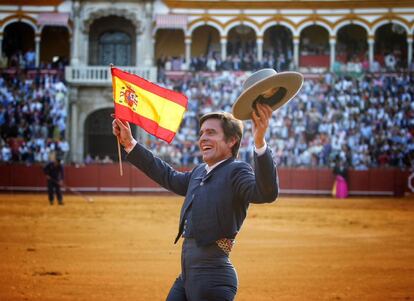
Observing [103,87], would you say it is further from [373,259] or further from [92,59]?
[373,259]

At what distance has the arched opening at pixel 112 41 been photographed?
3127cm

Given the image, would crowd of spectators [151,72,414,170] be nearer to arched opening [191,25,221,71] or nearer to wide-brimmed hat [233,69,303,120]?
arched opening [191,25,221,71]

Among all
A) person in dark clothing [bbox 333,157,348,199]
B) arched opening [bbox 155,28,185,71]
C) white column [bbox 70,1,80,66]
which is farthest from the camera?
arched opening [bbox 155,28,185,71]

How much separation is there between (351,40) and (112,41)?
11.9 metres

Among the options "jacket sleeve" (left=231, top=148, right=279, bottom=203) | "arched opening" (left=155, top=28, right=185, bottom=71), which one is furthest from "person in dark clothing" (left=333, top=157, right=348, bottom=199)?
"jacket sleeve" (left=231, top=148, right=279, bottom=203)

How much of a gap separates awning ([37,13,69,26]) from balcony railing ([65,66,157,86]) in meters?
2.42

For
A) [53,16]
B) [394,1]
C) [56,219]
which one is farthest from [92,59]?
[56,219]

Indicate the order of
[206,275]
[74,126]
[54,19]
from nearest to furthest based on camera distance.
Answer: [206,275]
[74,126]
[54,19]

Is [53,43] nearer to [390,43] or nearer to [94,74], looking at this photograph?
[94,74]

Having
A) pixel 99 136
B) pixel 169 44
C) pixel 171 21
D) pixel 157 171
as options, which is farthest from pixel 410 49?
pixel 157 171

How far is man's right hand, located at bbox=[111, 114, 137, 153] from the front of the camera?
3.71 m

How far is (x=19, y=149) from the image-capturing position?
24.2 metres

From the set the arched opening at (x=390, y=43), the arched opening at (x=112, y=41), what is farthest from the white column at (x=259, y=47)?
the arched opening at (x=112, y=41)

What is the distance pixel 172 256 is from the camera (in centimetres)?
847
